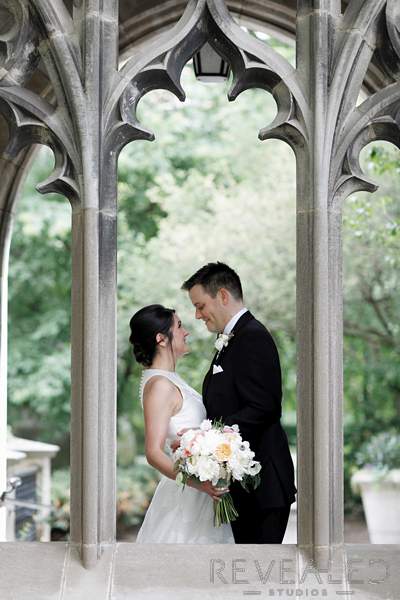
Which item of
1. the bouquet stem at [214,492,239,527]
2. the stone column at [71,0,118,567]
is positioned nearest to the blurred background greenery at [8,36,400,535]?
the bouquet stem at [214,492,239,527]

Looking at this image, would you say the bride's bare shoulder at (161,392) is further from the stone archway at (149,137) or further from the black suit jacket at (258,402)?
the stone archway at (149,137)

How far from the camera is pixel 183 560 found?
130 inches

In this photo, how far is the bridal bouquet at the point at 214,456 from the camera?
356 cm

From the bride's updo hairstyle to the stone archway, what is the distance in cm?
83

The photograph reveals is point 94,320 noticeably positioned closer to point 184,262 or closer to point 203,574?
point 203,574

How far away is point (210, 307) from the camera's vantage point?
4113mm

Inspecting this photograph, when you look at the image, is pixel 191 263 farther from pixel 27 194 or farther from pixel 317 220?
pixel 317 220

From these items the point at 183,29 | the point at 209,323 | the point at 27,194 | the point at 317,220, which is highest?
the point at 27,194

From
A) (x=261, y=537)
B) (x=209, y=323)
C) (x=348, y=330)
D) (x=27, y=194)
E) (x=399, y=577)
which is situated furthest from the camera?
(x=27, y=194)

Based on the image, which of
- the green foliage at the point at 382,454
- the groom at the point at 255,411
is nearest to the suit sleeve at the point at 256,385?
the groom at the point at 255,411

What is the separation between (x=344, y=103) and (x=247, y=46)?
366 mm

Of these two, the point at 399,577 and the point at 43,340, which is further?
the point at 43,340

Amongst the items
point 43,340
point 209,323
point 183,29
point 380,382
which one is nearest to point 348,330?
point 380,382

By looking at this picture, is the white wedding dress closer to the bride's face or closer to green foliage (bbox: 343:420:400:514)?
the bride's face
